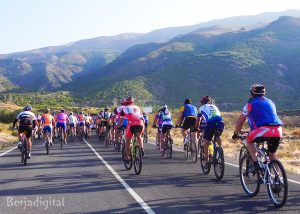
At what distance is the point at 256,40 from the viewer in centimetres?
15662

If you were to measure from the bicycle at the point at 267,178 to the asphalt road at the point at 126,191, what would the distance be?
19 centimetres

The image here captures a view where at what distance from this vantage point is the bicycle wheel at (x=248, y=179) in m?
8.62

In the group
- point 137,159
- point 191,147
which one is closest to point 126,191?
point 137,159

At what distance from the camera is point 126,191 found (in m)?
9.62

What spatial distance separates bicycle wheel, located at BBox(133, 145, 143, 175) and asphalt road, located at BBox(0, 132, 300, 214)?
20cm

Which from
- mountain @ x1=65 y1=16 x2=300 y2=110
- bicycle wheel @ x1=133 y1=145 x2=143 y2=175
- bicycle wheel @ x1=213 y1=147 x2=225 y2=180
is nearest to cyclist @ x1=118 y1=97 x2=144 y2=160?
bicycle wheel @ x1=133 y1=145 x2=143 y2=175

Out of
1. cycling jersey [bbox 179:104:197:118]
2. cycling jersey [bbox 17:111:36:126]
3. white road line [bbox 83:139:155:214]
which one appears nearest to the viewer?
white road line [bbox 83:139:155:214]

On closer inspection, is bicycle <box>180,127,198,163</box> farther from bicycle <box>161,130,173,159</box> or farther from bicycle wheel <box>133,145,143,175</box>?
bicycle wheel <box>133,145,143,175</box>

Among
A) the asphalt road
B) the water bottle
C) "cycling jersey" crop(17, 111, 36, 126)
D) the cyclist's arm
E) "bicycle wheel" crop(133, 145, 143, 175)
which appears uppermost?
the cyclist's arm

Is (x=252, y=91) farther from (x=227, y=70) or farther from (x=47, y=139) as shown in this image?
(x=227, y=70)

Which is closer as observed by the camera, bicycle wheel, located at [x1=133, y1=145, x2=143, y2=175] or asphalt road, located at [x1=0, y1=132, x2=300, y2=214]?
asphalt road, located at [x1=0, y1=132, x2=300, y2=214]

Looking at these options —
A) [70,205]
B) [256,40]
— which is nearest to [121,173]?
[70,205]

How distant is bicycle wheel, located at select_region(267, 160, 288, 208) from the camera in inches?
295

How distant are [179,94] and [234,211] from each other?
102033mm
